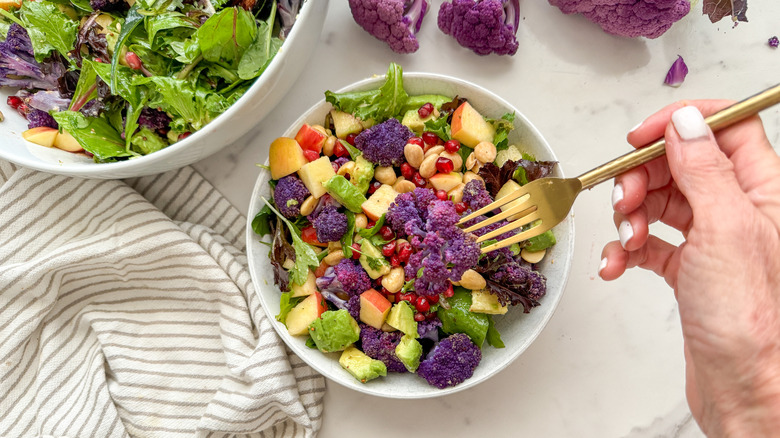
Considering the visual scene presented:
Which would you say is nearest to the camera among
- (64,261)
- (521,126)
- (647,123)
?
(647,123)

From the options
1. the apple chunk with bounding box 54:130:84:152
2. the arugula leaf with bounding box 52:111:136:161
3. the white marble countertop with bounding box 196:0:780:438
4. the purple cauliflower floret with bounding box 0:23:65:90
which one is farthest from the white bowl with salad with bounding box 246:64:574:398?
the purple cauliflower floret with bounding box 0:23:65:90

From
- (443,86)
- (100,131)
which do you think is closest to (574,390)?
(443,86)

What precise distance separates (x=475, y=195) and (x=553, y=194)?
0.24m

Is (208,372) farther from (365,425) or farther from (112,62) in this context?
(112,62)

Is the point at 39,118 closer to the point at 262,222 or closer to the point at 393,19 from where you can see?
the point at 262,222

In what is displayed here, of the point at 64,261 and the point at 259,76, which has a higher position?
the point at 259,76

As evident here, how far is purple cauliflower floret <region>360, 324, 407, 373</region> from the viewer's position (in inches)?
65.2

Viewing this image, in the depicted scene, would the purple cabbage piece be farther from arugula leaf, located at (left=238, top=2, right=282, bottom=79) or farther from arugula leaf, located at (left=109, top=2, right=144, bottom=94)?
arugula leaf, located at (left=109, top=2, right=144, bottom=94)

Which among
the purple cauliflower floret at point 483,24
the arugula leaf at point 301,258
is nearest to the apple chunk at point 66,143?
the arugula leaf at point 301,258

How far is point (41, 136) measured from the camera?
165 cm

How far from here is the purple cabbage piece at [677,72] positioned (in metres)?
1.88

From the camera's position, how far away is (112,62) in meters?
1.53

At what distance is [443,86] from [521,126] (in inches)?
9.9

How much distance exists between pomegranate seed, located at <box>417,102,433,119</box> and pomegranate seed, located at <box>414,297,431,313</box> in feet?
1.70
